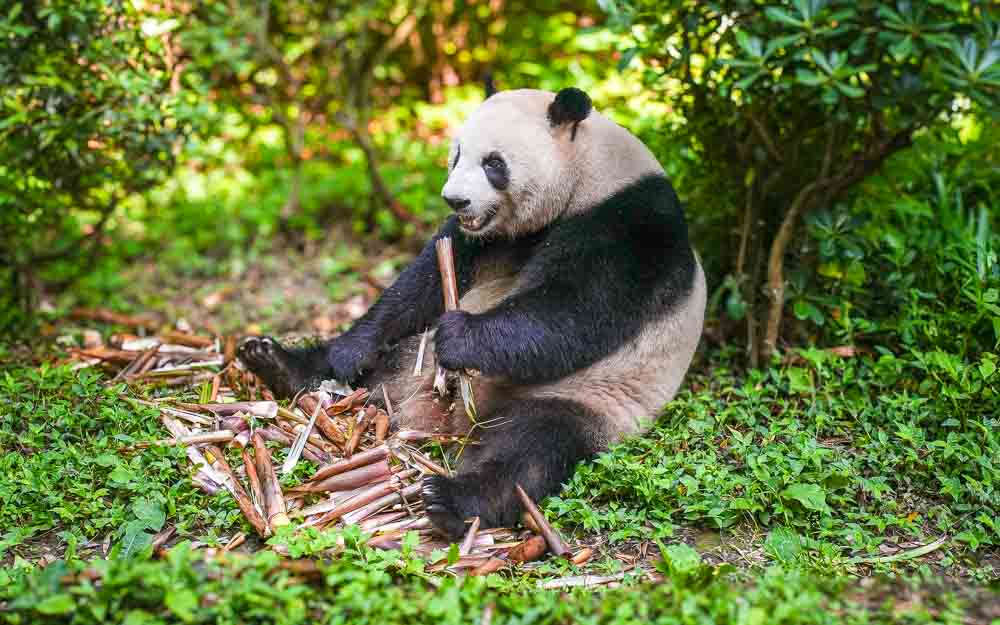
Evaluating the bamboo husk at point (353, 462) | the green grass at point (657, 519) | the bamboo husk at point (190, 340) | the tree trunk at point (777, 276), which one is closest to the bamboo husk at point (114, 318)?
the bamboo husk at point (190, 340)

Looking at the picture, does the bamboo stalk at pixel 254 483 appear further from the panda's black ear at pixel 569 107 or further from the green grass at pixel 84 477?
the panda's black ear at pixel 569 107

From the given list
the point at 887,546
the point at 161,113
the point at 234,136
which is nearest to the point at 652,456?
the point at 887,546

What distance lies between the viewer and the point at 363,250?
7.77 meters

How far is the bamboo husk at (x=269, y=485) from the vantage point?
11.1ft

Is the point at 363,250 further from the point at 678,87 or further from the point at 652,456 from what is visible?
the point at 652,456

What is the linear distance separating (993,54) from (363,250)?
5013 millimetres

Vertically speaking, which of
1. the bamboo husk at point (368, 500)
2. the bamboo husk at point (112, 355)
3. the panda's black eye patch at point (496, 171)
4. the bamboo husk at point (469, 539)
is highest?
the panda's black eye patch at point (496, 171)

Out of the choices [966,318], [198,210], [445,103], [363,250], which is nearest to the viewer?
[966,318]

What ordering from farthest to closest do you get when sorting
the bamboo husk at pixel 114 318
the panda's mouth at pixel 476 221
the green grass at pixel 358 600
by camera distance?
the bamboo husk at pixel 114 318 < the panda's mouth at pixel 476 221 < the green grass at pixel 358 600

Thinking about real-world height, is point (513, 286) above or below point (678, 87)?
below

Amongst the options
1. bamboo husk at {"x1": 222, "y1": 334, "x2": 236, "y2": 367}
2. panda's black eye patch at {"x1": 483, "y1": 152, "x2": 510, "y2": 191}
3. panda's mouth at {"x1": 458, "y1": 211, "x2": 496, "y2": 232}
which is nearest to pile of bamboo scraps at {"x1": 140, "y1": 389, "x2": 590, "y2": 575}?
bamboo husk at {"x1": 222, "y1": 334, "x2": 236, "y2": 367}

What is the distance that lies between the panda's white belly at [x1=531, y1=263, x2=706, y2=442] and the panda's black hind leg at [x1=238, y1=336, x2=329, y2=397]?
1.14 meters

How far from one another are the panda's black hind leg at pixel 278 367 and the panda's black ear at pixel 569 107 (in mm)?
1619

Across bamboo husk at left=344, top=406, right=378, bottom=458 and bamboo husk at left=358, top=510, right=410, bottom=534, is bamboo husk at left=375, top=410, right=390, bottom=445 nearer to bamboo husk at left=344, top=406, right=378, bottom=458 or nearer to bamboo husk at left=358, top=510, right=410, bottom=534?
bamboo husk at left=344, top=406, right=378, bottom=458
